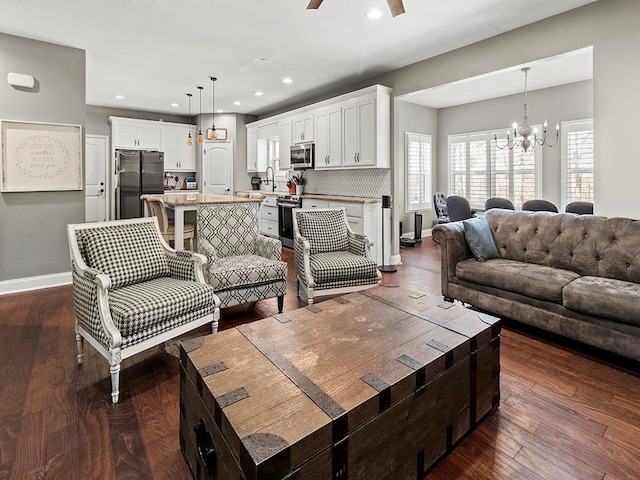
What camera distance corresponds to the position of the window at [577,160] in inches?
236

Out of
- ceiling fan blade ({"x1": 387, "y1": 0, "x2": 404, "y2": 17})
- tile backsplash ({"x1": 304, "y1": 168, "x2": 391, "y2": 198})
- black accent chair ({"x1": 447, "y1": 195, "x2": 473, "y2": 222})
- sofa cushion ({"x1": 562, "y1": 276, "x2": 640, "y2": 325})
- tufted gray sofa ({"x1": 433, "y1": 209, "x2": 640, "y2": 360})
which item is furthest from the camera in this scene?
black accent chair ({"x1": 447, "y1": 195, "x2": 473, "y2": 222})

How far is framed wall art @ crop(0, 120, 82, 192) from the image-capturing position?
4.03 m

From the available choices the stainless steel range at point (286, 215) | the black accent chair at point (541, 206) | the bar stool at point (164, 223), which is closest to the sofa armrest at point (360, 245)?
the bar stool at point (164, 223)

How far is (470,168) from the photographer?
25.4 ft

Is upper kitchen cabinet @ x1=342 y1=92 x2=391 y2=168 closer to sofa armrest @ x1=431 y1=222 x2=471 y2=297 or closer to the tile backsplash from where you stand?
the tile backsplash

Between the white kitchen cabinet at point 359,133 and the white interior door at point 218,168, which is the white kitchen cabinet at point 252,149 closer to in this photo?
the white interior door at point 218,168

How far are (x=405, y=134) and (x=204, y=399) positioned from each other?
6934 mm

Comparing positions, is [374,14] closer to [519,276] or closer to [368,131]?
[368,131]

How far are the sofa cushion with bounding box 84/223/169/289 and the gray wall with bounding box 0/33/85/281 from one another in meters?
2.33

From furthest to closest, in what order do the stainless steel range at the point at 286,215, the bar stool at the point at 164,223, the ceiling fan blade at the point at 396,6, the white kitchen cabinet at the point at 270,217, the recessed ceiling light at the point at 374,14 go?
the white kitchen cabinet at the point at 270,217 < the stainless steel range at the point at 286,215 < the bar stool at the point at 164,223 < the recessed ceiling light at the point at 374,14 < the ceiling fan blade at the point at 396,6

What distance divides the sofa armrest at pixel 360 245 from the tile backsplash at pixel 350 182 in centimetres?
→ 191

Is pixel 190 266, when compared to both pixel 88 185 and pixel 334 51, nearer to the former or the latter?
pixel 334 51

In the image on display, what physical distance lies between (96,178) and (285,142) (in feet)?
13.3

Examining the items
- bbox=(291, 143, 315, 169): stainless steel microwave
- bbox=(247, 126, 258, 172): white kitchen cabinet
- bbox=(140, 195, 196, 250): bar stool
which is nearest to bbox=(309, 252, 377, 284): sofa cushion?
bbox=(140, 195, 196, 250): bar stool
